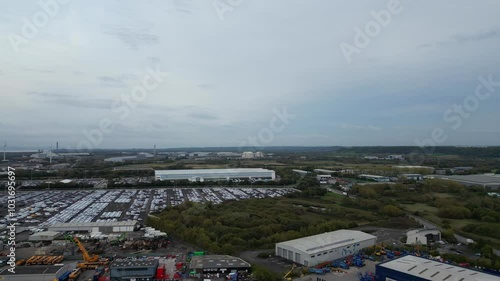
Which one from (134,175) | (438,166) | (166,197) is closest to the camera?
(166,197)

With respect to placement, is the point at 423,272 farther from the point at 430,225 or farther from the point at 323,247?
the point at 430,225

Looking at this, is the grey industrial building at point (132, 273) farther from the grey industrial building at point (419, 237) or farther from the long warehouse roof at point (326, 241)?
the grey industrial building at point (419, 237)

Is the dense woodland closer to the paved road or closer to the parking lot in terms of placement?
the paved road

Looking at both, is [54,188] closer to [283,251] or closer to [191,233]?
[191,233]

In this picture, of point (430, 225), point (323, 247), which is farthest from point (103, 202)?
point (430, 225)

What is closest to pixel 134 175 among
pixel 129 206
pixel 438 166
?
pixel 129 206
